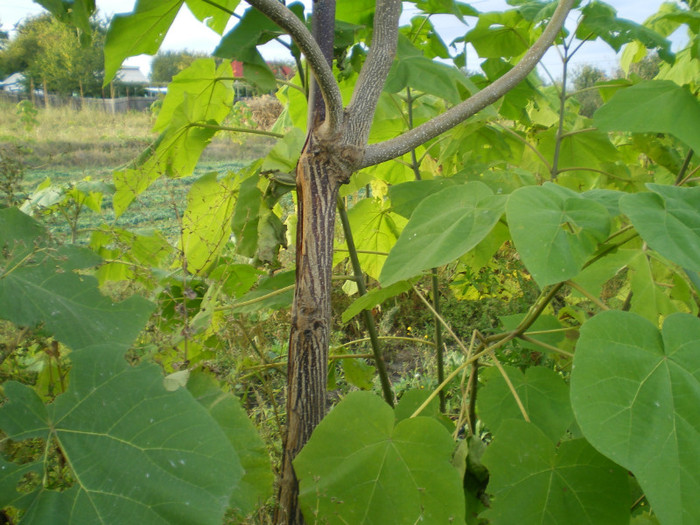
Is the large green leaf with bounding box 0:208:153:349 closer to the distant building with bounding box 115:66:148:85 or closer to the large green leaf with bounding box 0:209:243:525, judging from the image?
the large green leaf with bounding box 0:209:243:525

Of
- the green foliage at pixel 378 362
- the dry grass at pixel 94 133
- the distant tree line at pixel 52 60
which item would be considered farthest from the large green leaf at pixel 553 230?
the distant tree line at pixel 52 60

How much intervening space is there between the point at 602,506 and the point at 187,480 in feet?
1.81

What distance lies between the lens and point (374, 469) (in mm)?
740

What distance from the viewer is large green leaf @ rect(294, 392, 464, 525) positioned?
2.31 ft

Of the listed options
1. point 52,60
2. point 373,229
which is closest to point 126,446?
point 373,229

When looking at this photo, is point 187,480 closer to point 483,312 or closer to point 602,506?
point 602,506

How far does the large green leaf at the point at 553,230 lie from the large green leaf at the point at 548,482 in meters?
0.26

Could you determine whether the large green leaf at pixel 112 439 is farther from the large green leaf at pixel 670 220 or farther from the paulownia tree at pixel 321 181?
the large green leaf at pixel 670 220

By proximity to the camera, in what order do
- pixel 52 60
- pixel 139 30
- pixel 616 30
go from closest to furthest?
pixel 139 30 → pixel 616 30 → pixel 52 60

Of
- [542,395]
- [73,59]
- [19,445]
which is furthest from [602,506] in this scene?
[73,59]

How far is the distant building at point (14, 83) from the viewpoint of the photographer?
1084 inches

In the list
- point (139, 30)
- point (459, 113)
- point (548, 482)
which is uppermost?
point (139, 30)

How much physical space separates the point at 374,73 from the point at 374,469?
58 cm

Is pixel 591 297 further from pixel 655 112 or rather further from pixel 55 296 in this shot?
pixel 55 296
